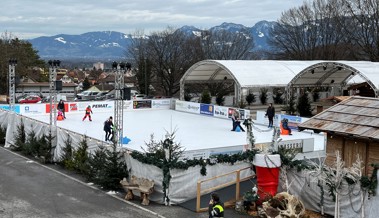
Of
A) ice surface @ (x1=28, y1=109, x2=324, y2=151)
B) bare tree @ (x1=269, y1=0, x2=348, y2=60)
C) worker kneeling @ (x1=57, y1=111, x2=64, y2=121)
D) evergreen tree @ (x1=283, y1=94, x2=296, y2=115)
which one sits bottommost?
ice surface @ (x1=28, y1=109, x2=324, y2=151)

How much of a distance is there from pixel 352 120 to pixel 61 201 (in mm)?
9190

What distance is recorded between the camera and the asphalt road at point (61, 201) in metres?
13.9

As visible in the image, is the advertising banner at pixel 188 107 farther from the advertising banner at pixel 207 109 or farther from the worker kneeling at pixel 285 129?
the worker kneeling at pixel 285 129

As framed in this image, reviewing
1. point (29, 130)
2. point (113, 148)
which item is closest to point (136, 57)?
point (29, 130)

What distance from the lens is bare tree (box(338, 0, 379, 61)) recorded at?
58844mm

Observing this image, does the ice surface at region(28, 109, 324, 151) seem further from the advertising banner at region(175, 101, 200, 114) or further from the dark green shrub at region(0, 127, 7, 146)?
the dark green shrub at region(0, 127, 7, 146)

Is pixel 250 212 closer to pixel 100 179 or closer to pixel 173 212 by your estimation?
pixel 173 212

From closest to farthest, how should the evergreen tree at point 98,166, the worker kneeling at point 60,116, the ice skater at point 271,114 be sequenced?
the evergreen tree at point 98,166
the ice skater at point 271,114
the worker kneeling at point 60,116

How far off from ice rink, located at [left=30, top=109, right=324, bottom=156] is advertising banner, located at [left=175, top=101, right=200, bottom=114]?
78cm

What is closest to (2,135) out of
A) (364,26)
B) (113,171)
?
(113,171)

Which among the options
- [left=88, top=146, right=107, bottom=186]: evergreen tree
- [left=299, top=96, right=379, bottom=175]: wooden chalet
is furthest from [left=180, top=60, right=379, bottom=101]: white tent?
[left=88, top=146, right=107, bottom=186]: evergreen tree

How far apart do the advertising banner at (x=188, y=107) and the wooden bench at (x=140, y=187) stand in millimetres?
25267

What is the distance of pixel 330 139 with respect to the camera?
15.7m

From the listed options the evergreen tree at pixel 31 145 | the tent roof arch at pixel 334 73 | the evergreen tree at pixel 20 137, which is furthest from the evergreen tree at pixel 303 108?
the evergreen tree at pixel 31 145
